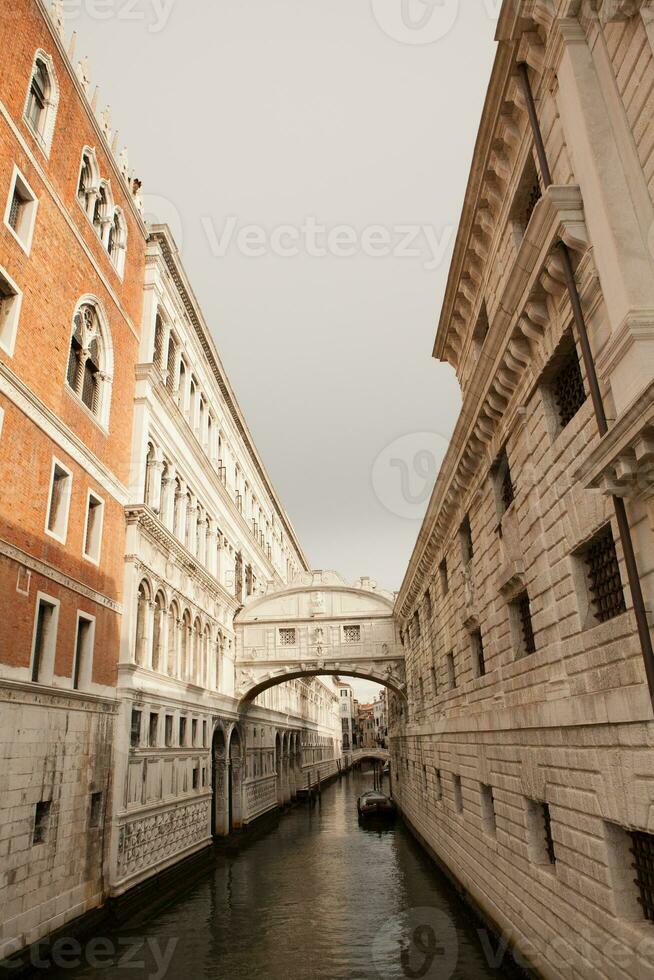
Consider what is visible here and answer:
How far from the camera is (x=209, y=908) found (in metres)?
16.2

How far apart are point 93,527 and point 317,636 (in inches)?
634

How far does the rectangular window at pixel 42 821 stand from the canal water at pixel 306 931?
219 cm

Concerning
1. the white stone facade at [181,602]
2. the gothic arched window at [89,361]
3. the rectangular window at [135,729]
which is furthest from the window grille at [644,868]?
the gothic arched window at [89,361]

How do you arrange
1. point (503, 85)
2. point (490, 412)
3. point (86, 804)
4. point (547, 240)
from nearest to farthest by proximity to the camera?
point (547, 240), point (503, 85), point (490, 412), point (86, 804)

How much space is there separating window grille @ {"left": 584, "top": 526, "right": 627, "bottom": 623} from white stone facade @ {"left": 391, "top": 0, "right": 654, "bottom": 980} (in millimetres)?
36

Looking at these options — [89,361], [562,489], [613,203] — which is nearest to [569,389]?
[562,489]

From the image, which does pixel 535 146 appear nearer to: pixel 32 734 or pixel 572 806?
pixel 572 806

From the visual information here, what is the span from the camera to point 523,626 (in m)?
11.5

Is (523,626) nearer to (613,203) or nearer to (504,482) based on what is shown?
(504,482)

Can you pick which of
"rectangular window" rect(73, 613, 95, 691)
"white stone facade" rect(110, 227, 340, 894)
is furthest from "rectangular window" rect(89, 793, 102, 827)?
"rectangular window" rect(73, 613, 95, 691)

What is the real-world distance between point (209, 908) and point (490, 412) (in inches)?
548

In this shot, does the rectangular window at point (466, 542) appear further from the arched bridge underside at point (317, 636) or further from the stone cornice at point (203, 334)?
the arched bridge underside at point (317, 636)

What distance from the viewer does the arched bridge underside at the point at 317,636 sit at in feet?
101

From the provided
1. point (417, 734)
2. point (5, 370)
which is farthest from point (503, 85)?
point (417, 734)
